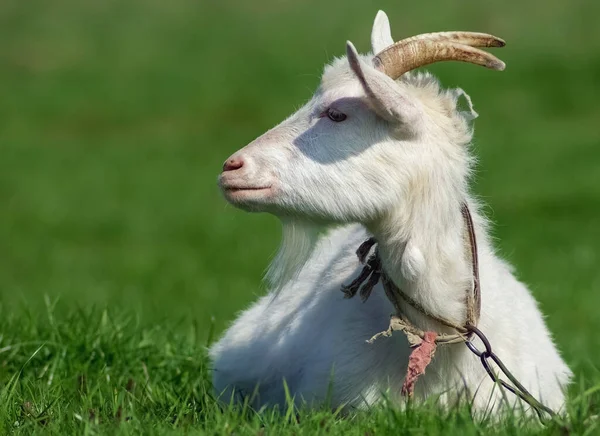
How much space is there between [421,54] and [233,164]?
79 cm

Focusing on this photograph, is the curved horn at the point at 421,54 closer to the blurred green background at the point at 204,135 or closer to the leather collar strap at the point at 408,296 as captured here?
the leather collar strap at the point at 408,296

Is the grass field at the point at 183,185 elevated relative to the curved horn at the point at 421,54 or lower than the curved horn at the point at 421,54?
lower

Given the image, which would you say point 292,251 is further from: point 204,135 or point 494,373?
point 204,135

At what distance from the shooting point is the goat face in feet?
12.8

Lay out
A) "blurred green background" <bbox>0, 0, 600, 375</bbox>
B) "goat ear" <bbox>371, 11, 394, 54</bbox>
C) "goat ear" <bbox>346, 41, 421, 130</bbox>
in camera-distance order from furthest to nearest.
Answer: "blurred green background" <bbox>0, 0, 600, 375</bbox> → "goat ear" <bbox>371, 11, 394, 54</bbox> → "goat ear" <bbox>346, 41, 421, 130</bbox>

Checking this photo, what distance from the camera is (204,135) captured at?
2336cm

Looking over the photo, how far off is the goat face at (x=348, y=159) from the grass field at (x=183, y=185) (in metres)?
0.74

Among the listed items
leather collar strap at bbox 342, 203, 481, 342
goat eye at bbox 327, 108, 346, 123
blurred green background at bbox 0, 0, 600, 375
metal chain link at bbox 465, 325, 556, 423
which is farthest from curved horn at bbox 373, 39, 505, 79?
blurred green background at bbox 0, 0, 600, 375

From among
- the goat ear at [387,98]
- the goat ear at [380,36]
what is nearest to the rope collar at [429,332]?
the goat ear at [387,98]

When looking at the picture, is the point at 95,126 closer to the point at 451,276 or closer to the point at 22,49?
the point at 22,49

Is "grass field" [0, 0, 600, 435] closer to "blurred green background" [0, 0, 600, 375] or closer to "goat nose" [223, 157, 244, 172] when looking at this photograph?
"blurred green background" [0, 0, 600, 375]

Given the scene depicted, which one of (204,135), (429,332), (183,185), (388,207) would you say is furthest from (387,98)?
(204,135)

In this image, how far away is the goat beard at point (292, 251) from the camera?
4.10 m

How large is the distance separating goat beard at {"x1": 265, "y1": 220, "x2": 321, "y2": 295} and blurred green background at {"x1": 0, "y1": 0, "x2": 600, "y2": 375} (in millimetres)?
2558
